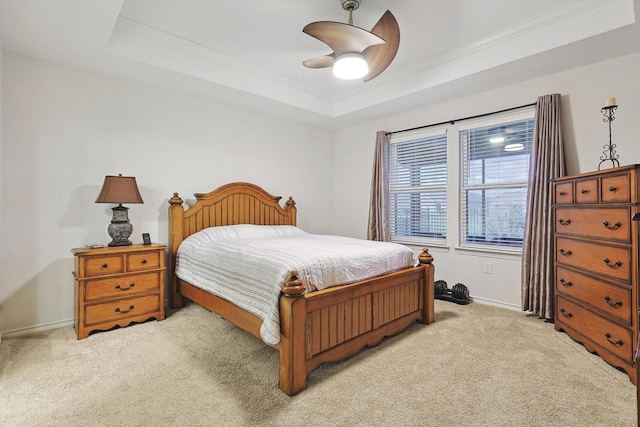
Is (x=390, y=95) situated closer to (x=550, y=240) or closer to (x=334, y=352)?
(x=550, y=240)

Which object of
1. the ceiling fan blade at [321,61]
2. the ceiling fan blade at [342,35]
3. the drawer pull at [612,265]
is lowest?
the drawer pull at [612,265]

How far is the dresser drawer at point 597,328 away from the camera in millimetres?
2010

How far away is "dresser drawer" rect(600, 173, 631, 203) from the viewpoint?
2061mm

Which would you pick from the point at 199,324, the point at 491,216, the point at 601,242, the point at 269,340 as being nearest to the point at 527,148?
the point at 491,216

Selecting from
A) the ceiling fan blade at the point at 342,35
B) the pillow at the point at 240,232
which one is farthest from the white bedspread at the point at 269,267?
the ceiling fan blade at the point at 342,35

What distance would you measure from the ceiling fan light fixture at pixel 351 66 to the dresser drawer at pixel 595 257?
7.25 feet

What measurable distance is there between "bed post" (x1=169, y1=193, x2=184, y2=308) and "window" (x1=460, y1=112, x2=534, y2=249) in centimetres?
330

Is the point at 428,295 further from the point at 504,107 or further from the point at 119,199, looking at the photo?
the point at 119,199

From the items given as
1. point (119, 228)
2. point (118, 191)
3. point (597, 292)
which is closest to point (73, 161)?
point (118, 191)

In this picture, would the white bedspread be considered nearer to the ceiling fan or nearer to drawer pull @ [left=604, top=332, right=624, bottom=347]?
drawer pull @ [left=604, top=332, right=624, bottom=347]

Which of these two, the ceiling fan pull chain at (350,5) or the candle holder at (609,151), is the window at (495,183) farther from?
the ceiling fan pull chain at (350,5)

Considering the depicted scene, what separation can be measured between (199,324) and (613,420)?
2900 mm

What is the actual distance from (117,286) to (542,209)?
3990 mm

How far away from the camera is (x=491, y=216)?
3666 mm
